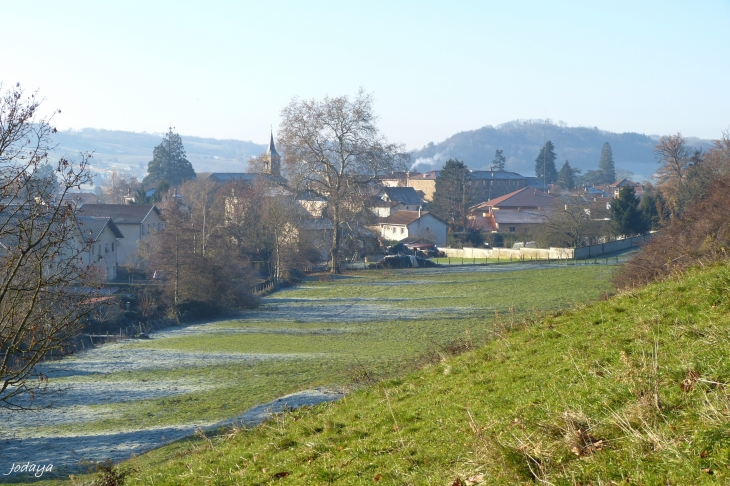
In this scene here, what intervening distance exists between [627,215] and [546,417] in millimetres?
63486

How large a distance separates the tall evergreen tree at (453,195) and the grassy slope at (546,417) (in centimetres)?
7805

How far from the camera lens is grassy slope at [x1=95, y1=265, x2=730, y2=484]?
5.17 metres

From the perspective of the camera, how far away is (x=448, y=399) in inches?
354

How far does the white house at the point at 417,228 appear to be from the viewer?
271 feet

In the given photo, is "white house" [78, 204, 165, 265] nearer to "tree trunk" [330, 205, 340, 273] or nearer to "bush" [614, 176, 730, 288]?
"tree trunk" [330, 205, 340, 273]

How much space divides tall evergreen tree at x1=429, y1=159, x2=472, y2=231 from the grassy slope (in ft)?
256

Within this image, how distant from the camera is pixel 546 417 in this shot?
6.55 m

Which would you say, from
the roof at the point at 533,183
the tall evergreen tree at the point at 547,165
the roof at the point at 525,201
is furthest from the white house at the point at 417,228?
the tall evergreen tree at the point at 547,165

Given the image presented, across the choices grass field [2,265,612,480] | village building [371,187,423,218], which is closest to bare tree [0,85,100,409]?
grass field [2,265,612,480]

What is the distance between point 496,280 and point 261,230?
20.7m

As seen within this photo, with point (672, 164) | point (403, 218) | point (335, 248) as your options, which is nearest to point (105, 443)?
point (335, 248)

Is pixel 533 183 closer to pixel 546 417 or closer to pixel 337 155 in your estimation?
pixel 337 155

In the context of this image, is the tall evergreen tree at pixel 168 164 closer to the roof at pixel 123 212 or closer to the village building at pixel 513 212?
the village building at pixel 513 212

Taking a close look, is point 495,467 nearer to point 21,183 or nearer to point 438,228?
point 21,183
